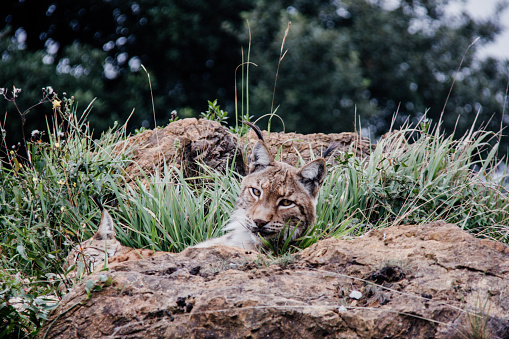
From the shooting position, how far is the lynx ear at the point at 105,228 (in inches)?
200

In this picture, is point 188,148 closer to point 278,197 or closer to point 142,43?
point 278,197

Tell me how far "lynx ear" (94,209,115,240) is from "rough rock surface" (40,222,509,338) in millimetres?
1476

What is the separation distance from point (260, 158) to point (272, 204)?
1.95 ft

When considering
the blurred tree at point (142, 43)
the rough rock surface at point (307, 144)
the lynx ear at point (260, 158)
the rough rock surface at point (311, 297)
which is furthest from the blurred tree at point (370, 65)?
the rough rock surface at point (311, 297)

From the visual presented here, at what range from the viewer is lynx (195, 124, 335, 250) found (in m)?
4.62

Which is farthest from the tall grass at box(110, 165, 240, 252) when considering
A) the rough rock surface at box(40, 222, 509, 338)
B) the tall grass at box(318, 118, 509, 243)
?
the rough rock surface at box(40, 222, 509, 338)

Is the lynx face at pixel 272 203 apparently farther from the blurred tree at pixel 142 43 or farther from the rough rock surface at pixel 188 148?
the blurred tree at pixel 142 43

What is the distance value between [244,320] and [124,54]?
1801 cm

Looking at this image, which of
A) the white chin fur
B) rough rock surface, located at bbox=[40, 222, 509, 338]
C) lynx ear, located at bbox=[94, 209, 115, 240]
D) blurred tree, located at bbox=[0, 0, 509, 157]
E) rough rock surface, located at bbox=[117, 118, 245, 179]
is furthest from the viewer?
blurred tree, located at bbox=[0, 0, 509, 157]

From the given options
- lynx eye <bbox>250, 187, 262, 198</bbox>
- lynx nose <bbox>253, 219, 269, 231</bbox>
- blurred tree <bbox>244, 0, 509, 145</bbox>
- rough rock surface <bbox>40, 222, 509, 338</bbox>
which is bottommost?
blurred tree <bbox>244, 0, 509, 145</bbox>

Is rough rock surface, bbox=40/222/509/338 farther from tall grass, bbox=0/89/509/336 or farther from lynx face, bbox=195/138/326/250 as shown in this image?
tall grass, bbox=0/89/509/336

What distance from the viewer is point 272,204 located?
4.75 metres

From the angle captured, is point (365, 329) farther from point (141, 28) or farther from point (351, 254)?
point (141, 28)

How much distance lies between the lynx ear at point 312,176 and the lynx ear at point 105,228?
180cm
